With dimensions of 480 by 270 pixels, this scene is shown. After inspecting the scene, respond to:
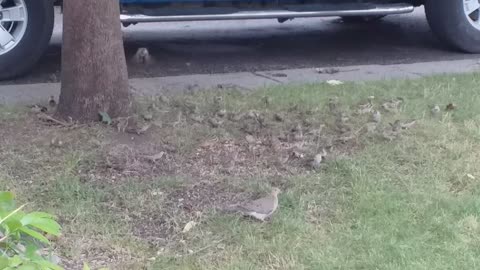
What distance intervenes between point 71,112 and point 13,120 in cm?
38

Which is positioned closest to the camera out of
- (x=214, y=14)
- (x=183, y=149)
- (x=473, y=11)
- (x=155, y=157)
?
(x=155, y=157)

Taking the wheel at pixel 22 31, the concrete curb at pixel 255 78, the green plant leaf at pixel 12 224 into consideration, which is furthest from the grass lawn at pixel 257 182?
the green plant leaf at pixel 12 224

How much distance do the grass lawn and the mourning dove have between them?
0.14 ft

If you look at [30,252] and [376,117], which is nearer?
[30,252]

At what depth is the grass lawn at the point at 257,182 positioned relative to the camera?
10.7 ft

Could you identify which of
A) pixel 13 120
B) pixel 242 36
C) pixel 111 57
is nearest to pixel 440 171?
pixel 111 57

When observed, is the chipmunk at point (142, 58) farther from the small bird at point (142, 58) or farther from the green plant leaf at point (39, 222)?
the green plant leaf at point (39, 222)

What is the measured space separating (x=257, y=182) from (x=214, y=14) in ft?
9.15

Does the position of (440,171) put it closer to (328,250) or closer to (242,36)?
(328,250)

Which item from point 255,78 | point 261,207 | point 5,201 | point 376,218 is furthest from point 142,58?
point 5,201

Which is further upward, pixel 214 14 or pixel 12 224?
pixel 12 224

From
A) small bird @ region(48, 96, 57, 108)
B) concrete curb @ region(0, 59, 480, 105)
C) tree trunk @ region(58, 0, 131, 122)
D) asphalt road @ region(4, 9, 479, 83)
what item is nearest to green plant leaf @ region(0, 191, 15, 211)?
tree trunk @ region(58, 0, 131, 122)

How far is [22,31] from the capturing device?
225 inches

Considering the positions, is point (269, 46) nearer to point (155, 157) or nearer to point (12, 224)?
point (155, 157)
